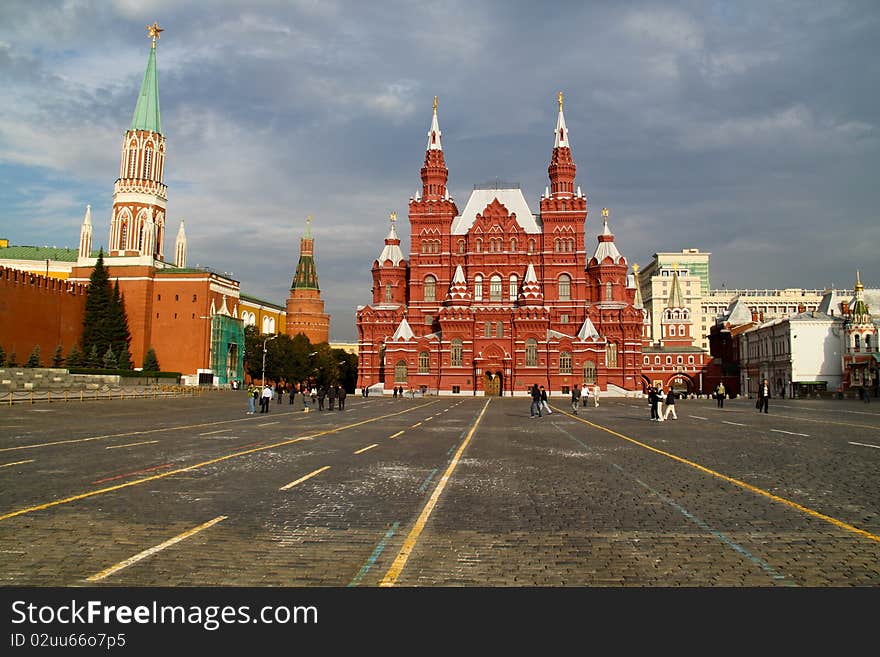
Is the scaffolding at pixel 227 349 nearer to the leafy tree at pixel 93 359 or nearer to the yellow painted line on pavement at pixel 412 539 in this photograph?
the leafy tree at pixel 93 359

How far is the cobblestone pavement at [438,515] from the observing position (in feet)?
20.2

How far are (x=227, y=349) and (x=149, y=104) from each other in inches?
1502

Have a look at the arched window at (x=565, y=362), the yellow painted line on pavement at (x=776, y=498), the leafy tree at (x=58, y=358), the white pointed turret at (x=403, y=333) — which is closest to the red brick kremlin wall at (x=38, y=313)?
the leafy tree at (x=58, y=358)

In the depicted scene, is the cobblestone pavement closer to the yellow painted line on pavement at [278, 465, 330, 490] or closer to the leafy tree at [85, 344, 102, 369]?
the yellow painted line on pavement at [278, 465, 330, 490]

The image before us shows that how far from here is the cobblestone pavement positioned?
615cm

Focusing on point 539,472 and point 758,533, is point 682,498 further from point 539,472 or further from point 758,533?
point 539,472

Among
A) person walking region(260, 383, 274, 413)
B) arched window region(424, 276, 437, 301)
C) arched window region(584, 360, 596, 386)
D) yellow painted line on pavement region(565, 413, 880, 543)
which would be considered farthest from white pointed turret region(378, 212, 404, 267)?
yellow painted line on pavement region(565, 413, 880, 543)

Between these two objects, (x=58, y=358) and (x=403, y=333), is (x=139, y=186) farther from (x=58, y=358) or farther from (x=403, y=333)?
(x=403, y=333)

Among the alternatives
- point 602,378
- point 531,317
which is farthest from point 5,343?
point 602,378

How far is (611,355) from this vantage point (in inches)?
3127

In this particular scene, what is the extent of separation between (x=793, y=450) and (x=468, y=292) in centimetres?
6202

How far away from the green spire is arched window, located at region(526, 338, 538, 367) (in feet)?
212

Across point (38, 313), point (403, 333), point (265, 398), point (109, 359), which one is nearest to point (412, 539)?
point (265, 398)

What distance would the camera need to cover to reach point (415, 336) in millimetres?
78500
